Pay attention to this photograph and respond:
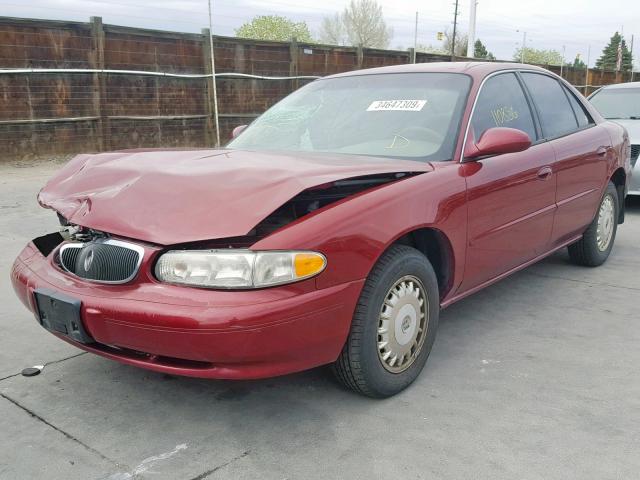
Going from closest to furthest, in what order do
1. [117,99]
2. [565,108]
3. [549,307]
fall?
[549,307], [565,108], [117,99]

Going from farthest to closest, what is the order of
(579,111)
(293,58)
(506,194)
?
(293,58)
(579,111)
(506,194)

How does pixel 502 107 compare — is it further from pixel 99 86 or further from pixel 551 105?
pixel 99 86

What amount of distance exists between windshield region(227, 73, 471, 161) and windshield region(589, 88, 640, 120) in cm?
576

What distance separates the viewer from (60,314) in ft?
8.49

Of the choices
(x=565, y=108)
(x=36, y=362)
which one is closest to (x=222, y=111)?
(x=565, y=108)

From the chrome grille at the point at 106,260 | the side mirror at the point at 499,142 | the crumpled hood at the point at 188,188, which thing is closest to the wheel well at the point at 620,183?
the side mirror at the point at 499,142

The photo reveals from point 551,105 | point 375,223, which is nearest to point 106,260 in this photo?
point 375,223

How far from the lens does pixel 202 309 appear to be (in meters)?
2.30

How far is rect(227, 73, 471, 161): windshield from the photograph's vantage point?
11.1ft

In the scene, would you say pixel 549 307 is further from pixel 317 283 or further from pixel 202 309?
pixel 202 309

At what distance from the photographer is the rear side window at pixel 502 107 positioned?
3553 mm

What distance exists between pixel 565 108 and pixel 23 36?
9.85 m

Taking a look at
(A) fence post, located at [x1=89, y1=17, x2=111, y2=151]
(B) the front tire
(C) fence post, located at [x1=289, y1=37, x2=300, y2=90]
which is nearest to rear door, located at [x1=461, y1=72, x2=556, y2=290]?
(B) the front tire

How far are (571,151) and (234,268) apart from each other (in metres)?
2.88
